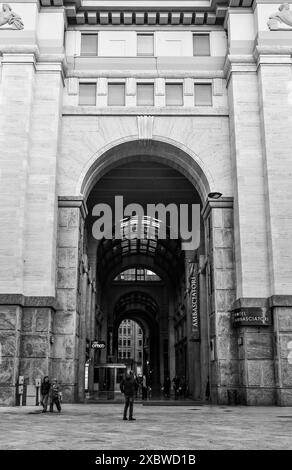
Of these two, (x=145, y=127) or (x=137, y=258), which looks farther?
(x=137, y=258)

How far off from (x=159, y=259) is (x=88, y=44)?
114 ft

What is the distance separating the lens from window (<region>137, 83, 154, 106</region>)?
3186 centimetres

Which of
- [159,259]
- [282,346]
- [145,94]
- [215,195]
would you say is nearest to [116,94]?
[145,94]

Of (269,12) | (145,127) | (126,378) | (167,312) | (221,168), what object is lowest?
(126,378)

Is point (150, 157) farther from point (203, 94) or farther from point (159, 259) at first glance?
point (159, 259)

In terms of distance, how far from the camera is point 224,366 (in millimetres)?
27531

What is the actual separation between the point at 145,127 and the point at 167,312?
39.9 meters

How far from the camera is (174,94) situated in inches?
1261

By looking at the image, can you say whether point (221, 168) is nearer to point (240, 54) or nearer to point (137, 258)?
point (240, 54)

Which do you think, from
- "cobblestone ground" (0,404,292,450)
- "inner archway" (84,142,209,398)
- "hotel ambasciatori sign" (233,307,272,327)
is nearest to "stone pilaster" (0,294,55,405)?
"inner archway" (84,142,209,398)

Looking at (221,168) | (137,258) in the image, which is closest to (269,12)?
(221,168)

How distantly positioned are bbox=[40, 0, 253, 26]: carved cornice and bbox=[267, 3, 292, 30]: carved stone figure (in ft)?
9.75

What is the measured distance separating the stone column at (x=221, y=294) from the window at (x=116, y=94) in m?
8.09

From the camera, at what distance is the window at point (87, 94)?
105 ft
